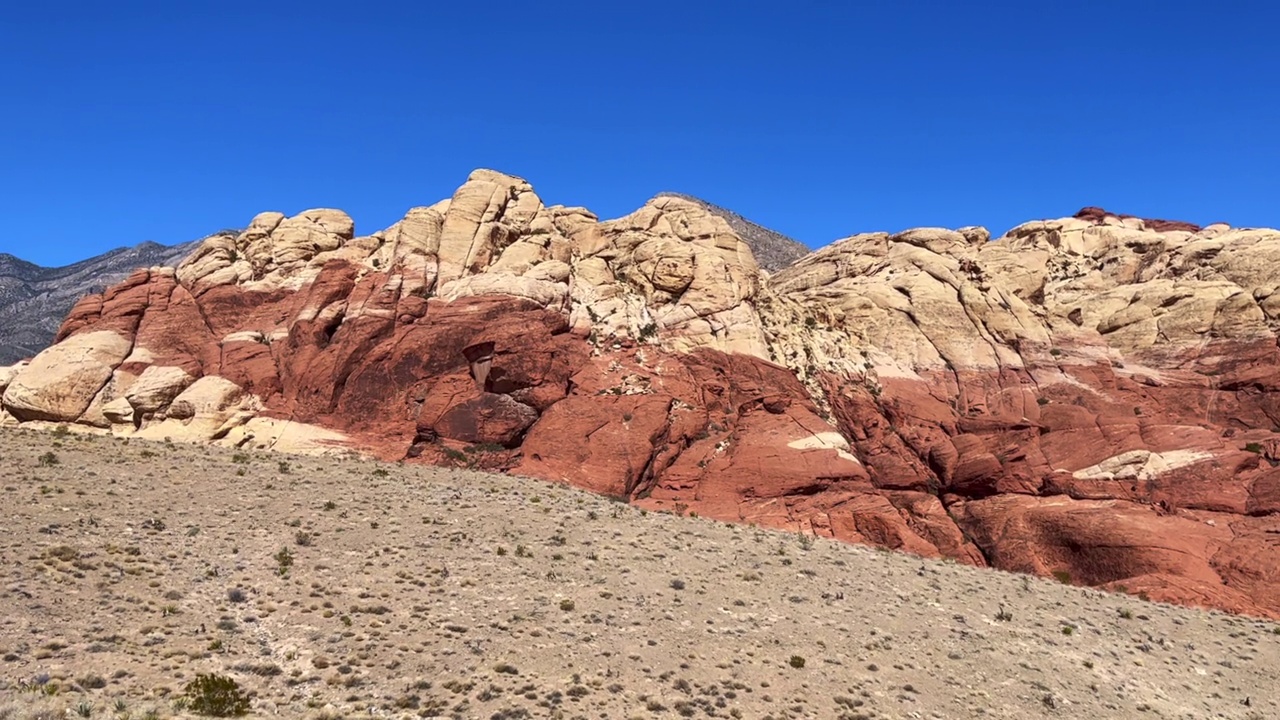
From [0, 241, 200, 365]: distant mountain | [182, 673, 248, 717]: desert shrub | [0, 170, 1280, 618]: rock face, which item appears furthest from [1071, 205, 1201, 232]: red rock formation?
[0, 241, 200, 365]: distant mountain

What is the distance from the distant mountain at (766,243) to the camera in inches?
4361

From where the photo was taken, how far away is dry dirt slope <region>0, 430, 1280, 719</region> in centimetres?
1594

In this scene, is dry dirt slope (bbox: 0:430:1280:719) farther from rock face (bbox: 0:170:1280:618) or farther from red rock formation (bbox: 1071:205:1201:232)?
red rock formation (bbox: 1071:205:1201:232)

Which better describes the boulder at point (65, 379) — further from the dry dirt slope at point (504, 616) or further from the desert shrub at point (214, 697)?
the desert shrub at point (214, 697)

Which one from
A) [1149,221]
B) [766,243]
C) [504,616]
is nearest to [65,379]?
[504,616]

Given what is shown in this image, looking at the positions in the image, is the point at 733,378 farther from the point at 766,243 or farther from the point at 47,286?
the point at 47,286

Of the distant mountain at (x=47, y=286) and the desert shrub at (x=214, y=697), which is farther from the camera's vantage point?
the distant mountain at (x=47, y=286)

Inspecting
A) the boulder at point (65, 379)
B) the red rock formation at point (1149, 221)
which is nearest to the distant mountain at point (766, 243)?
the red rock formation at point (1149, 221)

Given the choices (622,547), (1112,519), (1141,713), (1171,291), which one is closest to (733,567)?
(622,547)

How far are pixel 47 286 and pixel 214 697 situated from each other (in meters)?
175

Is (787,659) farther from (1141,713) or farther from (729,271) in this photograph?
(729,271)

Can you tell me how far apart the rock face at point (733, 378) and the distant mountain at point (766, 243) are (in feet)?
184

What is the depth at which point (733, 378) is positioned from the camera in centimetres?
4200

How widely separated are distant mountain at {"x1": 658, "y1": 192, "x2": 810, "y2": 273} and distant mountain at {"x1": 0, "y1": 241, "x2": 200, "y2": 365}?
294 ft
